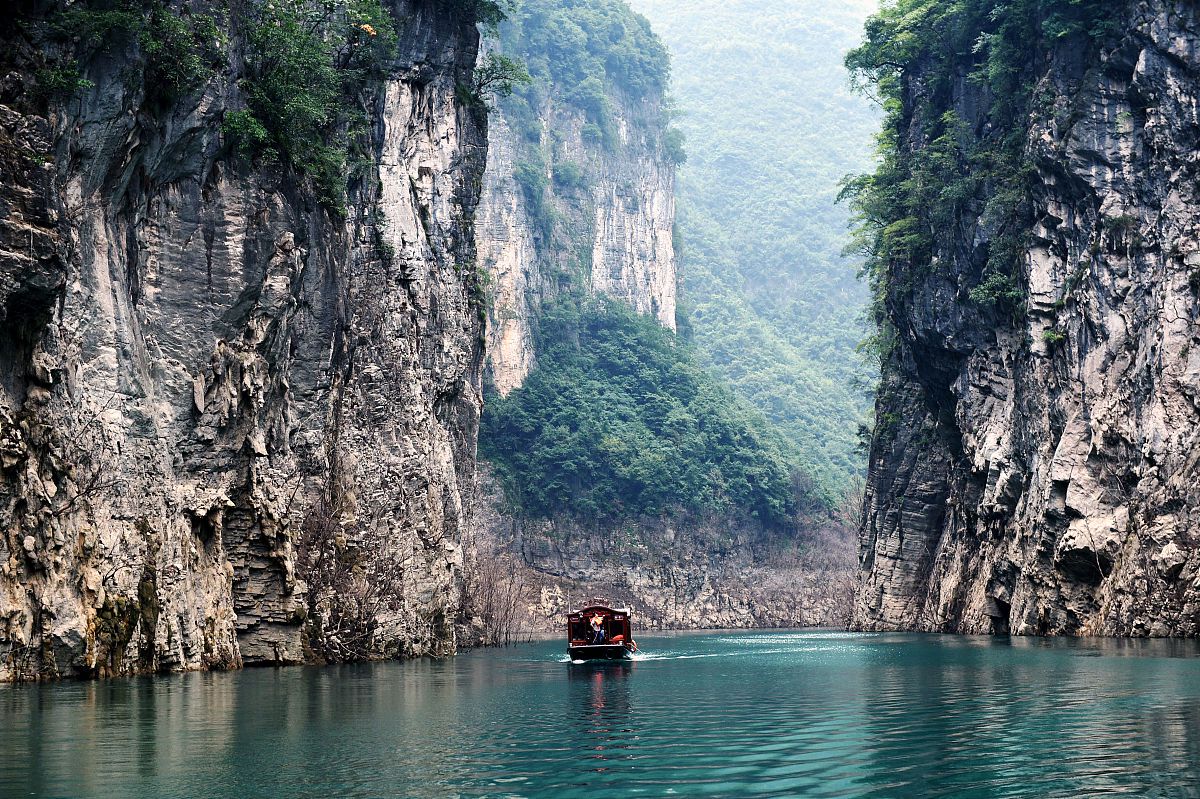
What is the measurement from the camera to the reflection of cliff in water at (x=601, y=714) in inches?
753

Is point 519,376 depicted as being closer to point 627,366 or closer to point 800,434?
point 627,366

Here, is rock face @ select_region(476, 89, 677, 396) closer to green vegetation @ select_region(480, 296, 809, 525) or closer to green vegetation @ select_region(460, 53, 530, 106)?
green vegetation @ select_region(480, 296, 809, 525)

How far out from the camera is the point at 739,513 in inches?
Result: 4948

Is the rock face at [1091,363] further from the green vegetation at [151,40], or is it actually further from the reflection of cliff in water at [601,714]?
the green vegetation at [151,40]

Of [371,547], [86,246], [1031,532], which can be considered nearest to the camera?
[86,246]

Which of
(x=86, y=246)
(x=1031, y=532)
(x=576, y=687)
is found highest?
(x=86, y=246)

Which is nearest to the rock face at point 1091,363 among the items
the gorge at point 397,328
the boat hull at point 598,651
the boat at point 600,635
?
the gorge at point 397,328

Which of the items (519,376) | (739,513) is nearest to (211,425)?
(519,376)

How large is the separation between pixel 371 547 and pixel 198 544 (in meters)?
11.3

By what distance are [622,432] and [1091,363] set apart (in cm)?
7094

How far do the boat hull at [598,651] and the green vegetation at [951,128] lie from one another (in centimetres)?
2691

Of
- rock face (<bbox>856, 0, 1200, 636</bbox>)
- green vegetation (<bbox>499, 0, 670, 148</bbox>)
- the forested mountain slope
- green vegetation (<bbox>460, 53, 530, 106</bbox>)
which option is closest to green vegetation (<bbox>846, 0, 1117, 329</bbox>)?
rock face (<bbox>856, 0, 1200, 636</bbox>)

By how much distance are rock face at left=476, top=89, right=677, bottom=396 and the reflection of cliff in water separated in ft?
258

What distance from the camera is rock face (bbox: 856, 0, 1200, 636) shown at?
4950 centimetres
